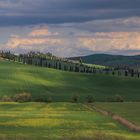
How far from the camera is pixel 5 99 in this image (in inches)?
7160

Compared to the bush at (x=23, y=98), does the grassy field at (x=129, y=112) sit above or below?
above

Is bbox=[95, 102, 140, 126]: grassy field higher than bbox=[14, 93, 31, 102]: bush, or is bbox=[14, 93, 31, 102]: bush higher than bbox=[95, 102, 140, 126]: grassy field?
bbox=[95, 102, 140, 126]: grassy field

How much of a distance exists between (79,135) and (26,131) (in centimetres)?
863

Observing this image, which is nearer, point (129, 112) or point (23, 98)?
point (129, 112)

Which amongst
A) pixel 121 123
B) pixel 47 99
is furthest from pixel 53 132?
pixel 47 99

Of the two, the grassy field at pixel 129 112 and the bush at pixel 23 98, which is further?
the bush at pixel 23 98

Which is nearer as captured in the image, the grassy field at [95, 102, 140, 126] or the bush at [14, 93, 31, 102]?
the grassy field at [95, 102, 140, 126]

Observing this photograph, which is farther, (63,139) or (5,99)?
(5,99)

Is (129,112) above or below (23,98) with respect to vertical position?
above

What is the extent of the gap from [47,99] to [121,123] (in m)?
123

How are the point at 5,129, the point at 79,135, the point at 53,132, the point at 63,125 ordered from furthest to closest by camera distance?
A: the point at 63,125 → the point at 5,129 → the point at 53,132 → the point at 79,135

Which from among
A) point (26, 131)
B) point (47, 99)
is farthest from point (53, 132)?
point (47, 99)

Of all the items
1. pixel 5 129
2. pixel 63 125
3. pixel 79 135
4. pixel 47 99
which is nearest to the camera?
pixel 79 135

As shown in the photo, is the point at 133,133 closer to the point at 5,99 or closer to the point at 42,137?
the point at 42,137
